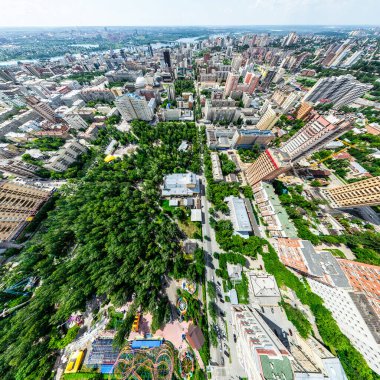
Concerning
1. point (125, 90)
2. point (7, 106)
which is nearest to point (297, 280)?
point (125, 90)

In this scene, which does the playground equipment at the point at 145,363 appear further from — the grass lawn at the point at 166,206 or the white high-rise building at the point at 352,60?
the white high-rise building at the point at 352,60

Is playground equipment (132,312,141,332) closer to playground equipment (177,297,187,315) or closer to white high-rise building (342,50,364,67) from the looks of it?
playground equipment (177,297,187,315)

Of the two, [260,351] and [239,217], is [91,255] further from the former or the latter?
[239,217]

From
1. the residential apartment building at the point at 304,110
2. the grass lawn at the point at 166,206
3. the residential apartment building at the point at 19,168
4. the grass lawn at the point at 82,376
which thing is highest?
the residential apartment building at the point at 304,110

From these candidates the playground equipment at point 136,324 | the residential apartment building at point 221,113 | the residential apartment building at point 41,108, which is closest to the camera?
the playground equipment at point 136,324

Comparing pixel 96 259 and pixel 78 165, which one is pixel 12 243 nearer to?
pixel 96 259

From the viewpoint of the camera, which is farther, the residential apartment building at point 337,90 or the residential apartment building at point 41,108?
the residential apartment building at point 337,90

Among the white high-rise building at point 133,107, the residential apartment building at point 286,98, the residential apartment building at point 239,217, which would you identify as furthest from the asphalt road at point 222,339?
the residential apartment building at point 286,98

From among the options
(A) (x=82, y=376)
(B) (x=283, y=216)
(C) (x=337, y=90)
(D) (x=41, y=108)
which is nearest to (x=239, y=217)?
(B) (x=283, y=216)
